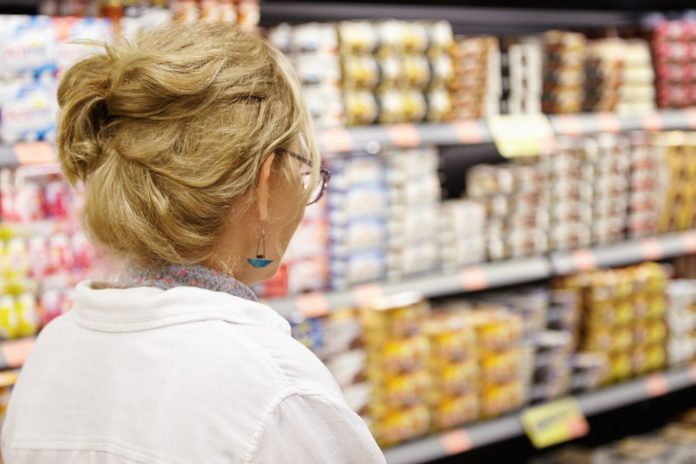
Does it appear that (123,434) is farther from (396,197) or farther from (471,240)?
(471,240)

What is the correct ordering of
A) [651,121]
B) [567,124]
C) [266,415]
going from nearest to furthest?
1. [266,415]
2. [567,124]
3. [651,121]

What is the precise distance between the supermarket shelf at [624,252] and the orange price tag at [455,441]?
0.60 meters

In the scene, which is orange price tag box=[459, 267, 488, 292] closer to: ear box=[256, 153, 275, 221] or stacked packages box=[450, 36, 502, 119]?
stacked packages box=[450, 36, 502, 119]

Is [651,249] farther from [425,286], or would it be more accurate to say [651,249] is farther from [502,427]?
[425,286]

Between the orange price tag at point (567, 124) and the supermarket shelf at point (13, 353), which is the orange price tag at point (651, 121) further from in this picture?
the supermarket shelf at point (13, 353)

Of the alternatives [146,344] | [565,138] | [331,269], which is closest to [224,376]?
[146,344]

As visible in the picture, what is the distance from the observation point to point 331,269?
→ 2379mm

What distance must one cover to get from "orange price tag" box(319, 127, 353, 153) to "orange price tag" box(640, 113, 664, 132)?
4.02ft

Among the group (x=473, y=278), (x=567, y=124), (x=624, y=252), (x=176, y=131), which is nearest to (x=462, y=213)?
(x=473, y=278)

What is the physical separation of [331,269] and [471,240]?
49 cm

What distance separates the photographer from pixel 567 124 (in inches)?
107

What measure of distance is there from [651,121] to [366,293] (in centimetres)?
126

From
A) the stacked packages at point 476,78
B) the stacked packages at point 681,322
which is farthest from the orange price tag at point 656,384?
the stacked packages at point 476,78

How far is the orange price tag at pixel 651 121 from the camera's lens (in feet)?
9.73
